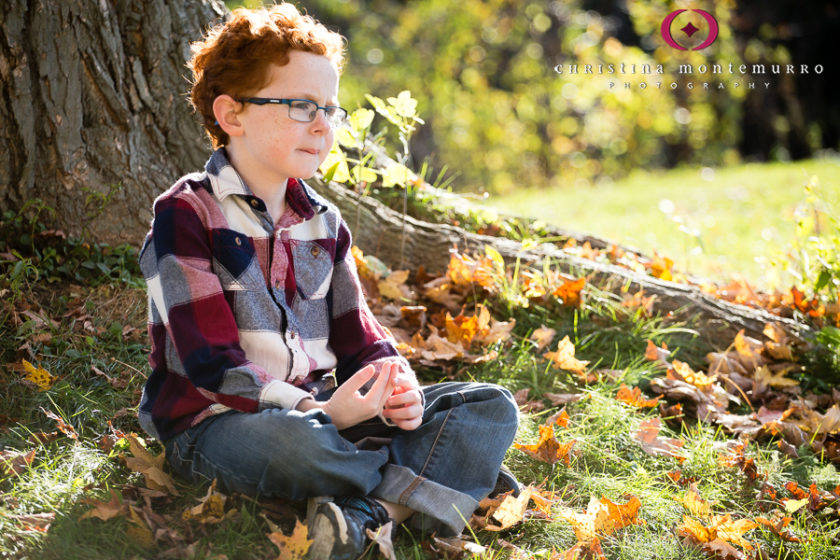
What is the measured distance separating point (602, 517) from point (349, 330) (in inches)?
36.0

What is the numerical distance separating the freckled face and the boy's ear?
0.02 m

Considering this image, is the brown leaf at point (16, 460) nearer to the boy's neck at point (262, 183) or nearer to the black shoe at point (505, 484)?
the boy's neck at point (262, 183)

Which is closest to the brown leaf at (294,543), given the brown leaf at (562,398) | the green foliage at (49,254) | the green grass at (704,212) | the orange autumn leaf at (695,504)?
the orange autumn leaf at (695,504)

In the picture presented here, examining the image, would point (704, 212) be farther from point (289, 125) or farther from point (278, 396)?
point (278, 396)

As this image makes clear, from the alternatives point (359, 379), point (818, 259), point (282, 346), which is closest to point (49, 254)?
point (282, 346)

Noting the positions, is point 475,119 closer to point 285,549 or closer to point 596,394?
point 596,394

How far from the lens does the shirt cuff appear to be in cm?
194

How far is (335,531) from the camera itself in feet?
6.03

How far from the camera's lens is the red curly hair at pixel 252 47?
81.5 inches

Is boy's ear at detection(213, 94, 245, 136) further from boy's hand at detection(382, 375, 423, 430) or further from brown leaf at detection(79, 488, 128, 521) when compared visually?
brown leaf at detection(79, 488, 128, 521)

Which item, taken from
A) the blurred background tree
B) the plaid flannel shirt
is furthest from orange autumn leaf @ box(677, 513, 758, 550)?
the blurred background tree

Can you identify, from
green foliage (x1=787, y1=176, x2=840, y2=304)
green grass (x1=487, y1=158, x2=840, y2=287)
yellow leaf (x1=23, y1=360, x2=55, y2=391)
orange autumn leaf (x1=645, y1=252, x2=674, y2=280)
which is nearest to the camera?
yellow leaf (x1=23, y1=360, x2=55, y2=391)

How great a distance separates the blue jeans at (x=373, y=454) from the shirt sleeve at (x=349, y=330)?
5.4 inches

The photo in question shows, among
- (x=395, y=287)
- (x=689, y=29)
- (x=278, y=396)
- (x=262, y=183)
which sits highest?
(x=689, y=29)
